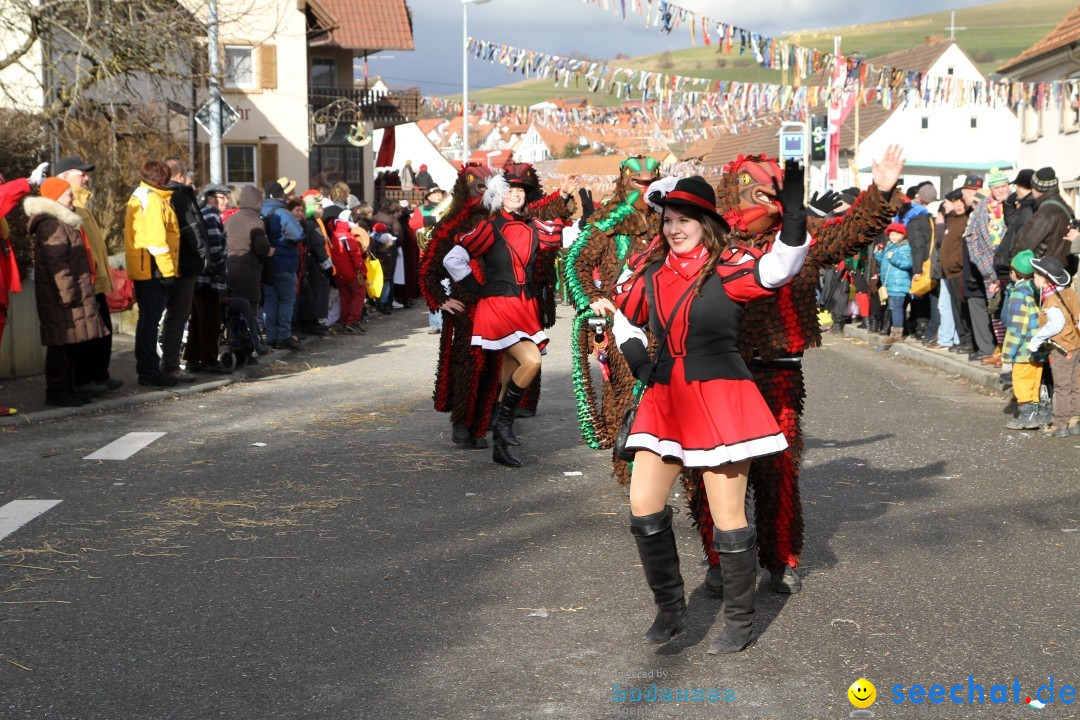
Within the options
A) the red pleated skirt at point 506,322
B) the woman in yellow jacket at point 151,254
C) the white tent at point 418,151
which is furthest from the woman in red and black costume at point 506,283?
the white tent at point 418,151

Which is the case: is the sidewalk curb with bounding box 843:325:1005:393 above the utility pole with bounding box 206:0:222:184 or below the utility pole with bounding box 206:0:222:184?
below

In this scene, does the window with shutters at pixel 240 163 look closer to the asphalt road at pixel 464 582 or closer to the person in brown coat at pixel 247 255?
the person in brown coat at pixel 247 255

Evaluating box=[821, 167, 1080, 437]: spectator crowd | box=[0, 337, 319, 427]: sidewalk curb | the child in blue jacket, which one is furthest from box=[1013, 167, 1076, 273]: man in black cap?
box=[0, 337, 319, 427]: sidewalk curb

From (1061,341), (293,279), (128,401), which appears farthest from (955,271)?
(128,401)

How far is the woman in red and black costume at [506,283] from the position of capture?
8969 mm

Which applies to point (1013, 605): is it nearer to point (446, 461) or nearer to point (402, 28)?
point (446, 461)

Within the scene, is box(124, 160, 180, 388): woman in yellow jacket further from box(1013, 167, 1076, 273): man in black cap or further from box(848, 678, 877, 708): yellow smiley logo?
box(848, 678, 877, 708): yellow smiley logo

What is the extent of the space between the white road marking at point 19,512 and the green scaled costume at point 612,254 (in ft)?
10.2

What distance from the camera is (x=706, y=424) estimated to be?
4945mm

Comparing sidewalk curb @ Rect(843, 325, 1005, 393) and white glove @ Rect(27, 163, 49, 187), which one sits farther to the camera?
sidewalk curb @ Rect(843, 325, 1005, 393)

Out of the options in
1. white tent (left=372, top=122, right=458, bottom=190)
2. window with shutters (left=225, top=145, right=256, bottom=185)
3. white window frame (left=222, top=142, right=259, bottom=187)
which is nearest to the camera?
white window frame (left=222, top=142, right=259, bottom=187)

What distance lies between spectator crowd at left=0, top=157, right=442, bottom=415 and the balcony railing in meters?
29.4

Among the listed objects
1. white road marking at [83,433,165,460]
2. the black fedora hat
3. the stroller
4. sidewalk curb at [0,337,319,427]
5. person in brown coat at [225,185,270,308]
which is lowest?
white road marking at [83,433,165,460]

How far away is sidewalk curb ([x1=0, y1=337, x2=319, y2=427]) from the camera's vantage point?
34.4ft
